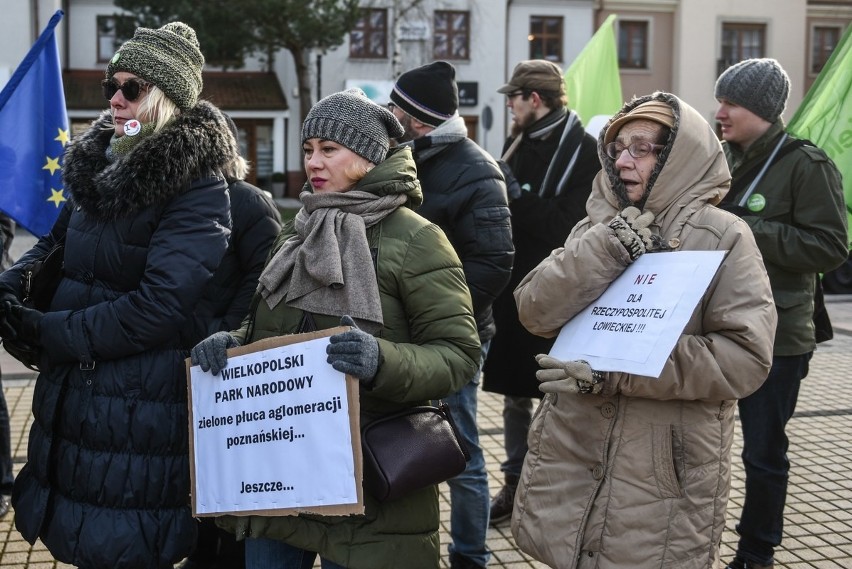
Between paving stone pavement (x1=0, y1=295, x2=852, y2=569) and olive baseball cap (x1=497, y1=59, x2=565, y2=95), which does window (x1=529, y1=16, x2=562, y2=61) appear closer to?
paving stone pavement (x1=0, y1=295, x2=852, y2=569)

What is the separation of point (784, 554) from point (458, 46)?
32.0m

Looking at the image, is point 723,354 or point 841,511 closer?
point 723,354

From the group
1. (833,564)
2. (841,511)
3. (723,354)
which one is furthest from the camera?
(841,511)

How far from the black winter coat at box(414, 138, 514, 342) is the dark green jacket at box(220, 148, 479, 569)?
3.61 feet

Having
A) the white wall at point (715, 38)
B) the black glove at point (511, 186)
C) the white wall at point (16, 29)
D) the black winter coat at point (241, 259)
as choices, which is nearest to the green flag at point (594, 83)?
the black glove at point (511, 186)

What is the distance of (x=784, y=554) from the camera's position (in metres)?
4.18

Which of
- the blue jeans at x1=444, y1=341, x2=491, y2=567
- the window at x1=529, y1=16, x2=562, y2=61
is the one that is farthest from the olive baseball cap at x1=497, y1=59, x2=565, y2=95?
the window at x1=529, y1=16, x2=562, y2=61

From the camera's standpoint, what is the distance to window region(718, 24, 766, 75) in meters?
35.9

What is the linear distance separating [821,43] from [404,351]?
38801 mm

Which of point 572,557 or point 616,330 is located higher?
point 616,330

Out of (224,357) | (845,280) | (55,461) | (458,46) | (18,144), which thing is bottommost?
(845,280)

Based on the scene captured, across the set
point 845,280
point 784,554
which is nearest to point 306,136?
point 784,554

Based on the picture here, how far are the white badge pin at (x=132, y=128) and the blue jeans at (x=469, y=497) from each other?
1.58m

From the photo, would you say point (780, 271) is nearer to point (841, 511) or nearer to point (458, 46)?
point (841, 511)
